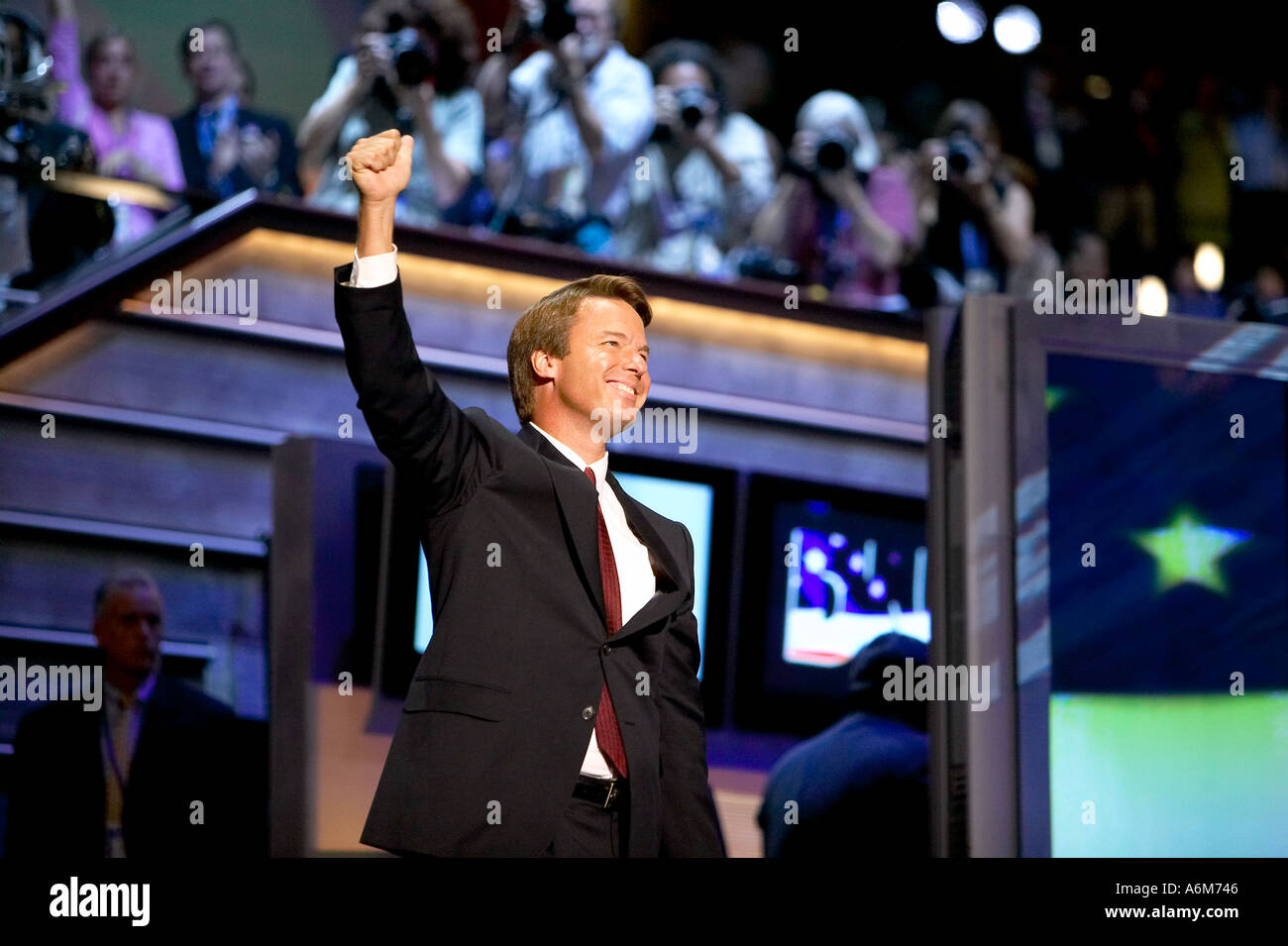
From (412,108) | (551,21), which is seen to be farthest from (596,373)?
(551,21)

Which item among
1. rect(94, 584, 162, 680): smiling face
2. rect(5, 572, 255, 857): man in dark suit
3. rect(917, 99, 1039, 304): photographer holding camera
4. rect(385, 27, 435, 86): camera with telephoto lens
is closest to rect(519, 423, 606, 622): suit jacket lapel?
rect(5, 572, 255, 857): man in dark suit

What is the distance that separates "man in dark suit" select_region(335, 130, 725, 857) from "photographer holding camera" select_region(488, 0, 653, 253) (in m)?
3.34

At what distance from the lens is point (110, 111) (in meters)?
5.70

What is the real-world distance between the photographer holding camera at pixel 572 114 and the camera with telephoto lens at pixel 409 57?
45 cm

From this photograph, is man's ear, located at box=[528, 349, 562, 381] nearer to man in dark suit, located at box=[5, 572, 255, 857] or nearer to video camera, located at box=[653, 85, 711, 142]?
man in dark suit, located at box=[5, 572, 255, 857]

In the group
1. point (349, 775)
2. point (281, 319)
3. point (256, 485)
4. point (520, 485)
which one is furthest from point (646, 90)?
point (520, 485)

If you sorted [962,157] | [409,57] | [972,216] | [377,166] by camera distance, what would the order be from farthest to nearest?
[972,216] < [962,157] < [409,57] < [377,166]

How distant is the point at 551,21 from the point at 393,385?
157 inches

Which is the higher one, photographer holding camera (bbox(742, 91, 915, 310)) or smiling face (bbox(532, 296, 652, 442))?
photographer holding camera (bbox(742, 91, 915, 310))

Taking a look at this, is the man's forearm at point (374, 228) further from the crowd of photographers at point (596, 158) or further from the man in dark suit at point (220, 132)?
the man in dark suit at point (220, 132)

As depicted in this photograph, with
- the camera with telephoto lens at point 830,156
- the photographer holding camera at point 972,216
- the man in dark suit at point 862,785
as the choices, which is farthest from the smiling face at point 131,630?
the photographer holding camera at point 972,216

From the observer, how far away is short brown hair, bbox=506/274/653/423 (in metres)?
2.68

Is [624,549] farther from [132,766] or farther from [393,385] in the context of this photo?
[132,766]

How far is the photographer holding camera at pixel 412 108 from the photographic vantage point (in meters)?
5.80
